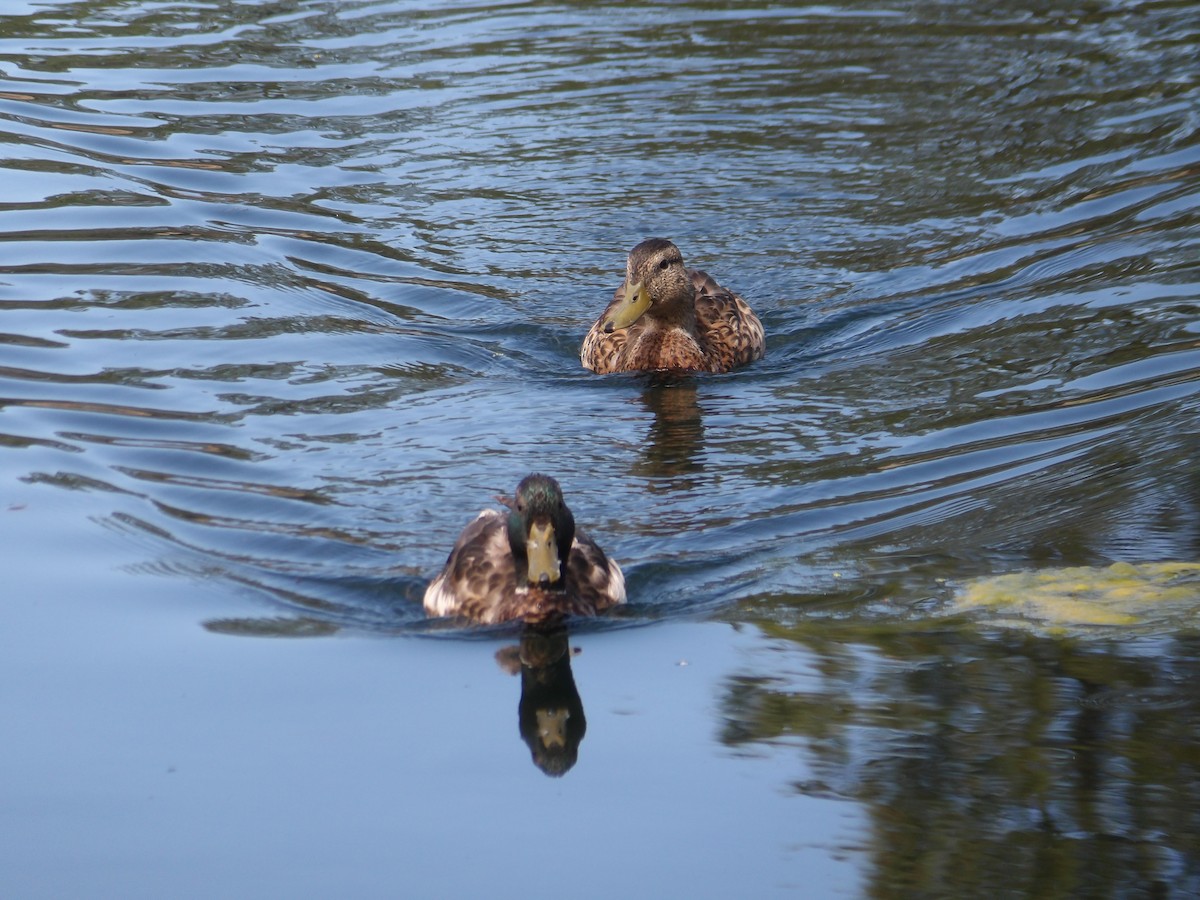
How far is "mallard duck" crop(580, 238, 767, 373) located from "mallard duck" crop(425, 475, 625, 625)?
4121 millimetres

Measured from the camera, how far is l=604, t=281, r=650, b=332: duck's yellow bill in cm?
1230

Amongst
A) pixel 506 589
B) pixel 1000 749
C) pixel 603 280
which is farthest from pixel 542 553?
pixel 603 280

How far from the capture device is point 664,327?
12633mm

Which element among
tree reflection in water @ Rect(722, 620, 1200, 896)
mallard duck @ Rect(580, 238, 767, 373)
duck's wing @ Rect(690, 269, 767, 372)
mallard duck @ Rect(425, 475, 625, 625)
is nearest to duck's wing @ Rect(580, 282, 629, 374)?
mallard duck @ Rect(580, 238, 767, 373)

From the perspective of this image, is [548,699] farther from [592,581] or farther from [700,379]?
[700,379]

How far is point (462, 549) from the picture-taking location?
838cm

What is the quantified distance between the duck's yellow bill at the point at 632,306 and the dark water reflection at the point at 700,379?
1.43ft

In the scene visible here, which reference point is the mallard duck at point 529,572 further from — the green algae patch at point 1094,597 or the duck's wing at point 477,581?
the green algae patch at point 1094,597

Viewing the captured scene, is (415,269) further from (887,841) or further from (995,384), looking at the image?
(887,841)

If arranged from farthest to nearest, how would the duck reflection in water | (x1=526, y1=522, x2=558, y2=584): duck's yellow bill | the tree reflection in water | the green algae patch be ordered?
(x1=526, y1=522, x2=558, y2=584): duck's yellow bill < the green algae patch < the duck reflection in water < the tree reflection in water

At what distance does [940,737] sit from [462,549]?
256cm

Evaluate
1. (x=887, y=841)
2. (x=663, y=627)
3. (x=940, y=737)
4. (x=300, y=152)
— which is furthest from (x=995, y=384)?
(x=300, y=152)

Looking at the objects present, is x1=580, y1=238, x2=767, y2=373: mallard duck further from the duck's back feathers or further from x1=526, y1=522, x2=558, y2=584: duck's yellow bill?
x1=526, y1=522, x2=558, y2=584: duck's yellow bill

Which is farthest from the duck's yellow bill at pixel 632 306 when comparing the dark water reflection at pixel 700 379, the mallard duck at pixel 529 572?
the mallard duck at pixel 529 572
